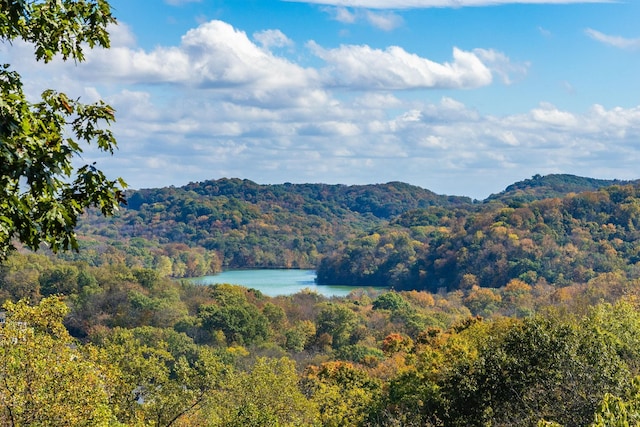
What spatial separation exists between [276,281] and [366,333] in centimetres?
6514

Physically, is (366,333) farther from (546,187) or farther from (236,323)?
(546,187)

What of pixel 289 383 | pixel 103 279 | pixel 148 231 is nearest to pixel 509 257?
pixel 103 279

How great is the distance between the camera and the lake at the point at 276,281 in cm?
9886

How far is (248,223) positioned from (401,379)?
14011cm

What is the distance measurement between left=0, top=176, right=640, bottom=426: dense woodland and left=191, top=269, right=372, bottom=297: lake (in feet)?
17.3

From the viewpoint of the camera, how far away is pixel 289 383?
72.5ft

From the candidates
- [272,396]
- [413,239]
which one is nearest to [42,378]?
[272,396]

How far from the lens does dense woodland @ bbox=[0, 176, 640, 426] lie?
41.0 feet

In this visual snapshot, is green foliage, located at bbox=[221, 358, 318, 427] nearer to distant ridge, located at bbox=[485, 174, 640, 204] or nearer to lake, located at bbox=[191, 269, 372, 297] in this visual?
lake, located at bbox=[191, 269, 372, 297]

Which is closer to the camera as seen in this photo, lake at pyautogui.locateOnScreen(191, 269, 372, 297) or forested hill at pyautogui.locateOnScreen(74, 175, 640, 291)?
forested hill at pyautogui.locateOnScreen(74, 175, 640, 291)

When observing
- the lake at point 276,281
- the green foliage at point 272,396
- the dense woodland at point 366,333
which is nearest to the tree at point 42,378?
the dense woodland at point 366,333

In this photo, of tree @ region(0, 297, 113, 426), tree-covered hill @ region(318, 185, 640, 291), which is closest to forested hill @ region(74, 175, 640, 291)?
tree-covered hill @ region(318, 185, 640, 291)

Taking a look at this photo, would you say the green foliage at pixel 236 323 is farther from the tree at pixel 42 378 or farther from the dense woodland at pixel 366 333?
the tree at pixel 42 378

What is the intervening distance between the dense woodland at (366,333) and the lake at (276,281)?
5.28 m
